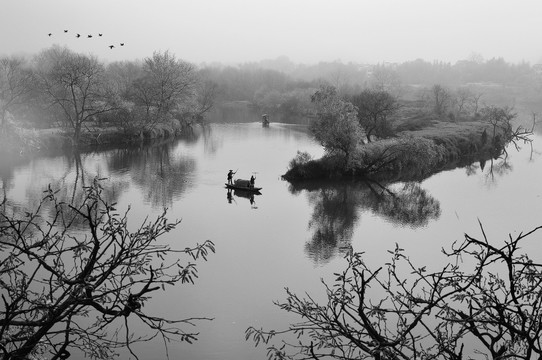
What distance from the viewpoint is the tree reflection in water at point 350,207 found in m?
19.5

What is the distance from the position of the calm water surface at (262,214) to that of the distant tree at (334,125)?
2823 mm

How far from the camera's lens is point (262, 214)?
75.3 ft

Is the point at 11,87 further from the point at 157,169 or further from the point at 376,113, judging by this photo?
the point at 376,113

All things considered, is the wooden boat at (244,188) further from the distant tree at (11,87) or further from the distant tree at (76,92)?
the distant tree at (11,87)

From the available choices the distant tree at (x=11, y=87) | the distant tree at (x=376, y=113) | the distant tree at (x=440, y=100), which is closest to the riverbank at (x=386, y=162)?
the distant tree at (x=376, y=113)

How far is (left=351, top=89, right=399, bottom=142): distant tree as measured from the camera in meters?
43.3

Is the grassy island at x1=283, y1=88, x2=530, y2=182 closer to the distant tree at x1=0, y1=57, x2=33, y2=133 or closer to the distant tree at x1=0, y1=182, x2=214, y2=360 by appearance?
the distant tree at x1=0, y1=57, x2=33, y2=133

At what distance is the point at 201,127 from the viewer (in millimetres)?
57625

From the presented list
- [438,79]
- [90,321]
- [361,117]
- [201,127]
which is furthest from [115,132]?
[438,79]

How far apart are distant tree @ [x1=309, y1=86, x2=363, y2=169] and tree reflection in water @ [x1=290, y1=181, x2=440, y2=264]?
2.51 meters

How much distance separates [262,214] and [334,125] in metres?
10.5

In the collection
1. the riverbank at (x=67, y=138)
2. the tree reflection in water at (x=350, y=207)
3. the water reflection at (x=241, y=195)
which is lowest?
the tree reflection in water at (x=350, y=207)

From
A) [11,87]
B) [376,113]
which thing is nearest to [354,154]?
[376,113]

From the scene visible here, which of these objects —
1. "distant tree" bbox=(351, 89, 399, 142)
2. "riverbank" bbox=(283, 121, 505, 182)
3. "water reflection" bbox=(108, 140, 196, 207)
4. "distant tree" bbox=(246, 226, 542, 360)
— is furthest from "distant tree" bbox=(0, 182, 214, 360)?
"distant tree" bbox=(351, 89, 399, 142)
